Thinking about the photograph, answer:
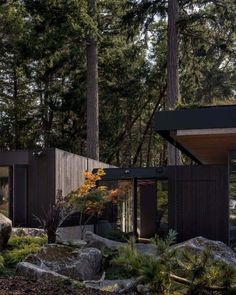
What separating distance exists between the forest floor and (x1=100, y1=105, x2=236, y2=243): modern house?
16.0ft

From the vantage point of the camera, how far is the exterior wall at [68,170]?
52.8ft

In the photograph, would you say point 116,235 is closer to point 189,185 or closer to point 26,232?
point 189,185

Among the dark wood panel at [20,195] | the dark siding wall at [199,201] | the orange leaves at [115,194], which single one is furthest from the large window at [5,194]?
the dark siding wall at [199,201]

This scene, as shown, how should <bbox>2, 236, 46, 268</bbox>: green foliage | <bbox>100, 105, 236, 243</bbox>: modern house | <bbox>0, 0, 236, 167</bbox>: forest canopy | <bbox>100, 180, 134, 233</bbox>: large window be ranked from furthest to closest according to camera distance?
<bbox>0, 0, 236, 167</bbox>: forest canopy
<bbox>100, 180, 134, 233</bbox>: large window
<bbox>100, 105, 236, 243</bbox>: modern house
<bbox>2, 236, 46, 268</bbox>: green foliage

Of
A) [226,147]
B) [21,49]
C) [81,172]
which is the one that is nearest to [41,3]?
[21,49]

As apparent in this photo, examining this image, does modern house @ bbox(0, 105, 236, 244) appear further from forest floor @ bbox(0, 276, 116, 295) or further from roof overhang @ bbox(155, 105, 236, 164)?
forest floor @ bbox(0, 276, 116, 295)

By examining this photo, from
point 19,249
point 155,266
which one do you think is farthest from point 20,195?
point 155,266

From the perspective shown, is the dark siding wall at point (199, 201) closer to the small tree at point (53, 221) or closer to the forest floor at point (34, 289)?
the small tree at point (53, 221)

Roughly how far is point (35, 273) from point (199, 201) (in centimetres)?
688

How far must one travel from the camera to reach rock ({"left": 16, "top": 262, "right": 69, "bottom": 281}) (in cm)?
761

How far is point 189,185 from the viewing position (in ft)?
45.5

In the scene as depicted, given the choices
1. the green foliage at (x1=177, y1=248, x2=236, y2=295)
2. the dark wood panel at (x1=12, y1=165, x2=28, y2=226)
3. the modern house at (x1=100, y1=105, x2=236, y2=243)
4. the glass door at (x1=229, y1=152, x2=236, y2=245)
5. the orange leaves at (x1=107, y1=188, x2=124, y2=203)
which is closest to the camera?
the green foliage at (x1=177, y1=248, x2=236, y2=295)

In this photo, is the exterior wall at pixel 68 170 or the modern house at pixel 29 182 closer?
the modern house at pixel 29 182

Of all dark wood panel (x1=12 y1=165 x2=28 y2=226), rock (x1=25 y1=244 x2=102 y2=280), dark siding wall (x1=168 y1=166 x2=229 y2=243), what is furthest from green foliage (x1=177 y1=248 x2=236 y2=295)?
dark wood panel (x1=12 y1=165 x2=28 y2=226)
